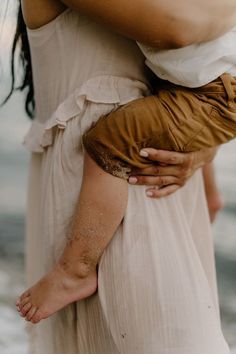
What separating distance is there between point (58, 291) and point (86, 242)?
0.11 meters

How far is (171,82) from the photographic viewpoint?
1.55 meters

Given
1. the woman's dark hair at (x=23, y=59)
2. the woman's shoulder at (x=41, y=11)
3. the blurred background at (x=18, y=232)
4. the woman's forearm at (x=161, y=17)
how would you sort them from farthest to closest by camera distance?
the blurred background at (x=18, y=232) < the woman's dark hair at (x=23, y=59) < the woman's shoulder at (x=41, y=11) < the woman's forearm at (x=161, y=17)

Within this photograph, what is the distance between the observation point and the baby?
4.93 ft

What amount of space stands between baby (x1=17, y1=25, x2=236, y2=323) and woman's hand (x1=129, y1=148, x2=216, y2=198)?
16 millimetres

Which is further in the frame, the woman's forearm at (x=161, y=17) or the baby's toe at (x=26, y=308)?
the baby's toe at (x=26, y=308)

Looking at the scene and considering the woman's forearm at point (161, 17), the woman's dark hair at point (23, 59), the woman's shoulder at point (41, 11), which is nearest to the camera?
the woman's forearm at point (161, 17)

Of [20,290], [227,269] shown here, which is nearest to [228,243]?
[227,269]

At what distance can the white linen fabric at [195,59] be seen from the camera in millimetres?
1492

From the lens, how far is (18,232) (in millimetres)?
4559

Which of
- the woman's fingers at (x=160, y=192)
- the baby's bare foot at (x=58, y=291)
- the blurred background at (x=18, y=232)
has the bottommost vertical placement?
the blurred background at (x=18, y=232)

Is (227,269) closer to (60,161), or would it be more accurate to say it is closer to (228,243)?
(228,243)

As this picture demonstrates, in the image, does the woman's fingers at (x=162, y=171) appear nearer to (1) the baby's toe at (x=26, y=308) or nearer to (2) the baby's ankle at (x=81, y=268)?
(2) the baby's ankle at (x=81, y=268)

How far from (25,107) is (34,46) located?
33cm

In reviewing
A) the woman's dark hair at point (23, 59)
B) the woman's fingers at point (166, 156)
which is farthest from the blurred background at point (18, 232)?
the woman's fingers at point (166, 156)
